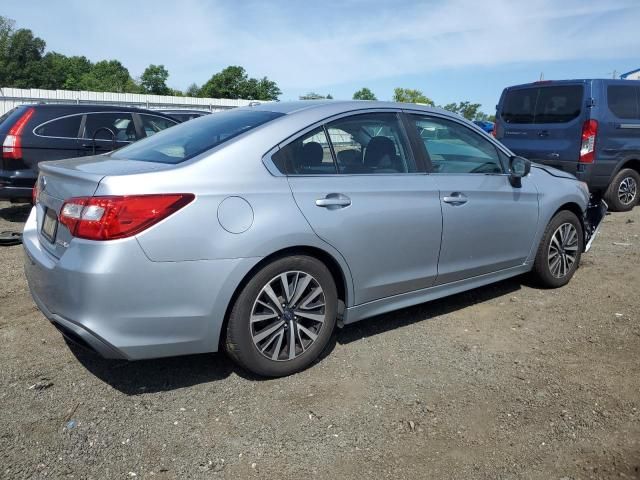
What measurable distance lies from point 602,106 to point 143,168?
299 inches

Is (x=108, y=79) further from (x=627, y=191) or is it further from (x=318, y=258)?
(x=318, y=258)

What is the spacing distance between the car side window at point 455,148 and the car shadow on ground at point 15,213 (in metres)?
6.50

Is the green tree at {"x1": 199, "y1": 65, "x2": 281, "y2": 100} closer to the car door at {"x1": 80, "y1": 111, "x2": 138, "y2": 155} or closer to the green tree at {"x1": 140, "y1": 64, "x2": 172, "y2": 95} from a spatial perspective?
the green tree at {"x1": 140, "y1": 64, "x2": 172, "y2": 95}

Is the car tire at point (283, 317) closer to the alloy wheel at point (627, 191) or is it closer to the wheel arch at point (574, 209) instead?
the wheel arch at point (574, 209)

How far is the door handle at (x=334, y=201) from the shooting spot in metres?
3.37

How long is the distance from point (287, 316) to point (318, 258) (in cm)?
40

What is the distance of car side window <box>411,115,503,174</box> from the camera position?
13.6ft

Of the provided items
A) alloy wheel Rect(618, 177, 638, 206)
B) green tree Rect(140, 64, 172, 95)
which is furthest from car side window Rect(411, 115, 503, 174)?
green tree Rect(140, 64, 172, 95)

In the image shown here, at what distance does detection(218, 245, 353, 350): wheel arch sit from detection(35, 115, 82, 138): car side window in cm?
558

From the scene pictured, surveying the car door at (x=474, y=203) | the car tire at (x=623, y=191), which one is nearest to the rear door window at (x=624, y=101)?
the car tire at (x=623, y=191)

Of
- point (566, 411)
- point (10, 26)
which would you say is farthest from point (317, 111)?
point (10, 26)

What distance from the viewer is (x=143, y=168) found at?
3.08 meters

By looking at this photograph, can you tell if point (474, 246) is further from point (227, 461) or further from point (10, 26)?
point (10, 26)

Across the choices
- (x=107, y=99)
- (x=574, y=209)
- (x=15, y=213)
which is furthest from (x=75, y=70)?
(x=574, y=209)
